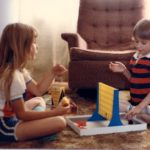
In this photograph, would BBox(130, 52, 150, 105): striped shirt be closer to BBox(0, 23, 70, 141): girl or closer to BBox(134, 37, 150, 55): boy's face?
BBox(134, 37, 150, 55): boy's face

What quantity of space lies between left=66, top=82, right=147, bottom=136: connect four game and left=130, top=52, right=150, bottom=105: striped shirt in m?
0.14

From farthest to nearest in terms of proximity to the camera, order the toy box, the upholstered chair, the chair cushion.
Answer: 1. the upholstered chair
2. the chair cushion
3. the toy box

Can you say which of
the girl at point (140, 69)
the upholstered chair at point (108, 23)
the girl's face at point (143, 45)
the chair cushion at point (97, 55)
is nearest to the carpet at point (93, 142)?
the girl at point (140, 69)

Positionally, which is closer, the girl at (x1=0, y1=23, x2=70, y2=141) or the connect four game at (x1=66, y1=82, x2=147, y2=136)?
the girl at (x1=0, y1=23, x2=70, y2=141)

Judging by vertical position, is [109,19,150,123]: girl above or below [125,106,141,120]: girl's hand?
above

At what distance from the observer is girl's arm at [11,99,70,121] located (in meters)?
1.67

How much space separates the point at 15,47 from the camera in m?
1.70

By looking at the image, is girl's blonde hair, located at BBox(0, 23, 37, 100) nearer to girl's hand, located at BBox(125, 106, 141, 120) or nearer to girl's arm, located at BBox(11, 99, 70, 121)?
girl's arm, located at BBox(11, 99, 70, 121)

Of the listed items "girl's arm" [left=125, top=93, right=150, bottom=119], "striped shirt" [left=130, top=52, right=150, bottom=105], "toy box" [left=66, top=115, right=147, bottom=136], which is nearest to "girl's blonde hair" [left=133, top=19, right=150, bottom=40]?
"striped shirt" [left=130, top=52, right=150, bottom=105]

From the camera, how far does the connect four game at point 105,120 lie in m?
1.88

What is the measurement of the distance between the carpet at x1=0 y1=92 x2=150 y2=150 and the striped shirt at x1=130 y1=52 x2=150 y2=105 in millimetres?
238

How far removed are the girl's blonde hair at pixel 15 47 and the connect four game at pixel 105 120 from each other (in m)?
0.45

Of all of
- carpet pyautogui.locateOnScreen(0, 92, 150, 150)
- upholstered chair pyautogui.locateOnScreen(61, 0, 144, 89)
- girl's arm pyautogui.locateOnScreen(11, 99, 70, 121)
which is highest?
upholstered chair pyautogui.locateOnScreen(61, 0, 144, 89)

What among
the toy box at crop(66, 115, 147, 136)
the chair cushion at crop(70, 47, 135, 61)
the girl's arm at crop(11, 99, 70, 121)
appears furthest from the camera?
the chair cushion at crop(70, 47, 135, 61)
